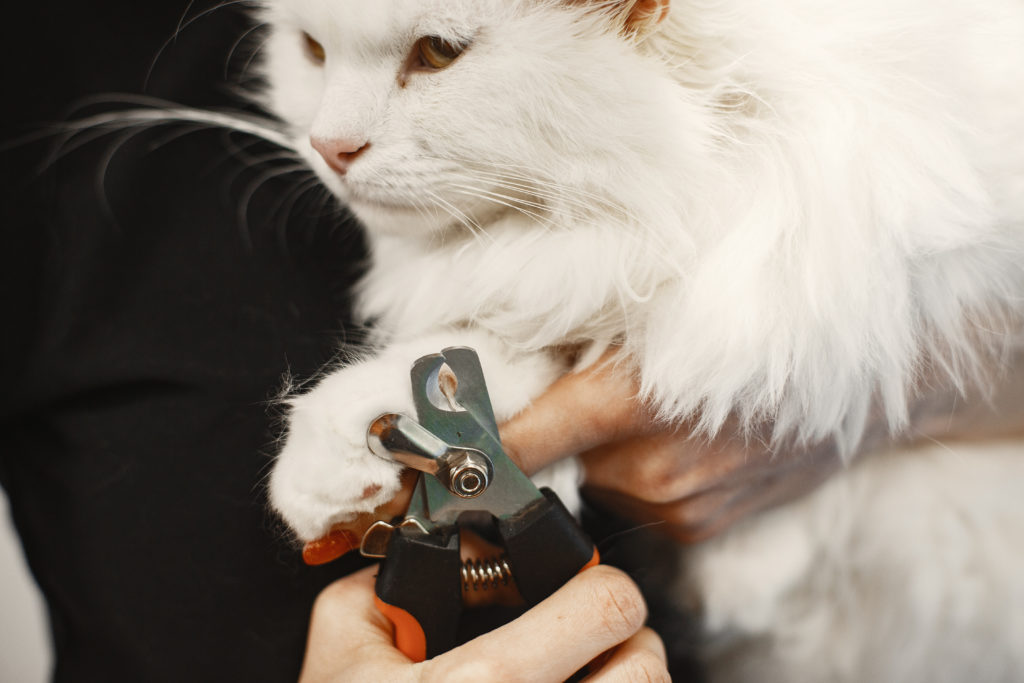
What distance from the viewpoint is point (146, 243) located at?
87 centimetres

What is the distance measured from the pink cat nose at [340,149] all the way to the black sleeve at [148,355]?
0.26 m

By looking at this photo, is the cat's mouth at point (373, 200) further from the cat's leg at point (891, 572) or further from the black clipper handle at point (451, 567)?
the cat's leg at point (891, 572)

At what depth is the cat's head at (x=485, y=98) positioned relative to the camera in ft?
1.94

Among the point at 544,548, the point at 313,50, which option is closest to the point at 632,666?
the point at 544,548

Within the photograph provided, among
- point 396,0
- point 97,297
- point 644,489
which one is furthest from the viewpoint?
point 97,297

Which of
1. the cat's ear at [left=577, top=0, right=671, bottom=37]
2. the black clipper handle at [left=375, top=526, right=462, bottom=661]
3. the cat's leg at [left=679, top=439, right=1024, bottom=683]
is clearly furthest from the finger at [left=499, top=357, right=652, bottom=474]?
the cat's ear at [left=577, top=0, right=671, bottom=37]

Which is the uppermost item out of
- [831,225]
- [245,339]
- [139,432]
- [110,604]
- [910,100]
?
[910,100]

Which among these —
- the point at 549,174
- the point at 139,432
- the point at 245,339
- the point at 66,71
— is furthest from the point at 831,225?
the point at 66,71

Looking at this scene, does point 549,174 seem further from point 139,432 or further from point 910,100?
point 139,432

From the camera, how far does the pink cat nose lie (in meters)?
0.63

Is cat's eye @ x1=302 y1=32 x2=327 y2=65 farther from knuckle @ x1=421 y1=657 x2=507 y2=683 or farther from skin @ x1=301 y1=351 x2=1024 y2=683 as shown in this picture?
knuckle @ x1=421 y1=657 x2=507 y2=683

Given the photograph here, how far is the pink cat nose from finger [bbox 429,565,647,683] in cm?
47

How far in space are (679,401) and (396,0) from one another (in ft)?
1.52

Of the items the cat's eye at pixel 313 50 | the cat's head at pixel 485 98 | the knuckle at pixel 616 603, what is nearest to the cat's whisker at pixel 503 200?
the cat's head at pixel 485 98
